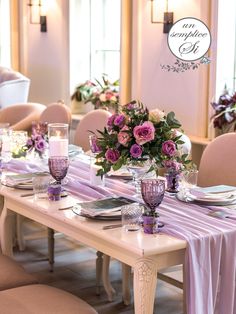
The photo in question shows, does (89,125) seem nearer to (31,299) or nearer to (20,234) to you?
(20,234)

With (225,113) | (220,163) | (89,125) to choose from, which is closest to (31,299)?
(220,163)

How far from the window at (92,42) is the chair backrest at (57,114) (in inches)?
56.4

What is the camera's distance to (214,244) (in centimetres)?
221

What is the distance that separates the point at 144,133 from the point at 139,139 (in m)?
0.03

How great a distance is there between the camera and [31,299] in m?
2.34

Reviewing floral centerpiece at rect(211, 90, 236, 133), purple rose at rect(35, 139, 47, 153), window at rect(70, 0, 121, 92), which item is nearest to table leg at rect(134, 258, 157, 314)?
purple rose at rect(35, 139, 47, 153)

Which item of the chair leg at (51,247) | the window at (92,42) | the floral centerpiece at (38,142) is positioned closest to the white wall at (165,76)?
the window at (92,42)

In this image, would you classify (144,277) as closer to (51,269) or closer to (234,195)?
(234,195)

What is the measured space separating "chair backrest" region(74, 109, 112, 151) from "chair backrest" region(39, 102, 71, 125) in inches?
13.9

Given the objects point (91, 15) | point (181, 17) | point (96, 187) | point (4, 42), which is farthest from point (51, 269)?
point (4, 42)

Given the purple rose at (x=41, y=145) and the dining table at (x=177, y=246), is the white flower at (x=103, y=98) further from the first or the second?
the dining table at (x=177, y=246)

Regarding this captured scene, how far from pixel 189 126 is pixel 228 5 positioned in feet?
3.30

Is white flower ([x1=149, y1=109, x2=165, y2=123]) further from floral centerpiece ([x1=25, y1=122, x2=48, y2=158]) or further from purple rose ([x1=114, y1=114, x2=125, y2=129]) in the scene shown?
floral centerpiece ([x1=25, y1=122, x2=48, y2=158])

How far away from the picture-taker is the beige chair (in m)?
2.24
